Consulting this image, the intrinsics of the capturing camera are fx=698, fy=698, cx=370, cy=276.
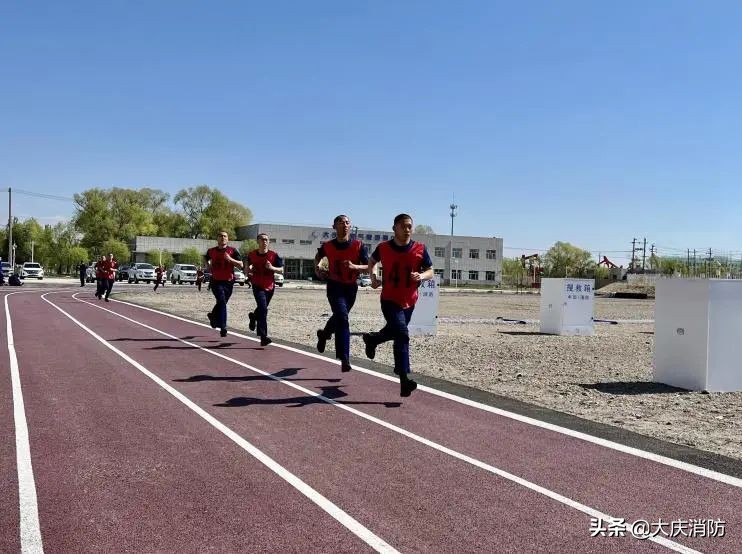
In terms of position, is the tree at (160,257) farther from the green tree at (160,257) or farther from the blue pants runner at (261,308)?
the blue pants runner at (261,308)

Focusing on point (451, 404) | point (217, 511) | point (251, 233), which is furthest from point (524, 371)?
point (251, 233)

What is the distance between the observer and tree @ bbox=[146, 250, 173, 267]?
9289cm

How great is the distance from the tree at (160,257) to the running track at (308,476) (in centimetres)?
8759

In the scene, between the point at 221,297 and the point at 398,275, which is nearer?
the point at 398,275

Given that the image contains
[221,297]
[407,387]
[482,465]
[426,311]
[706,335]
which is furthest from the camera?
[426,311]

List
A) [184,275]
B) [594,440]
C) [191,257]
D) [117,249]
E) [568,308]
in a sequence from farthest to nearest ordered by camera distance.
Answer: [117,249], [191,257], [184,275], [568,308], [594,440]

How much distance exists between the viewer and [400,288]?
25.4ft

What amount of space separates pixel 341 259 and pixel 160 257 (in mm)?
87927

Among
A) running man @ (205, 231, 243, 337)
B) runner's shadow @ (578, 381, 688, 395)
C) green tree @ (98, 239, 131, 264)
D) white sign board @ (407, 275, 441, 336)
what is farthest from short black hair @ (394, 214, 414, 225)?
green tree @ (98, 239, 131, 264)

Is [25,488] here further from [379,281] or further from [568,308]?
[568,308]

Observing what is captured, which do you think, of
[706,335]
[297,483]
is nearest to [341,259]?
[297,483]

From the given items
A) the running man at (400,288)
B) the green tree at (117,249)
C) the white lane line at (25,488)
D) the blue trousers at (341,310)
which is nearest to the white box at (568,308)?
the blue trousers at (341,310)

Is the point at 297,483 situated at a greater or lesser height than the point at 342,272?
lesser

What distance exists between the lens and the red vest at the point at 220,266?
526 inches
